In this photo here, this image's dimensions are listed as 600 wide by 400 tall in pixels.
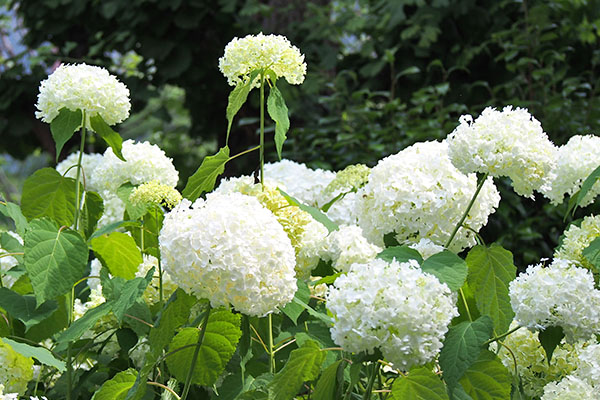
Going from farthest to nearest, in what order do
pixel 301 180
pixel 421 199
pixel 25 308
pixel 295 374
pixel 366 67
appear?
pixel 366 67 < pixel 301 180 < pixel 25 308 < pixel 421 199 < pixel 295 374

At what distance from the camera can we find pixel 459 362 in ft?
3.28

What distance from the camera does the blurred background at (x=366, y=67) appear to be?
406 cm

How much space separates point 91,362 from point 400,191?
814 millimetres

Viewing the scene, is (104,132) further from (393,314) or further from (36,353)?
(393,314)

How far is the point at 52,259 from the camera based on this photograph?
1.26 meters

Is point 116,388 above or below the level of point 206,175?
below

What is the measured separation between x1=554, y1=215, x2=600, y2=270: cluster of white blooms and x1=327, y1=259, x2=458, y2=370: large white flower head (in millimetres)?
399

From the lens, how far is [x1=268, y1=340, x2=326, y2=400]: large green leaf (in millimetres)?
1002

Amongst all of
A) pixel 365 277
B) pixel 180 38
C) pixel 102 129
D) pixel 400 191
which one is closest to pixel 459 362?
pixel 365 277

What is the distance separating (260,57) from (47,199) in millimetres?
556

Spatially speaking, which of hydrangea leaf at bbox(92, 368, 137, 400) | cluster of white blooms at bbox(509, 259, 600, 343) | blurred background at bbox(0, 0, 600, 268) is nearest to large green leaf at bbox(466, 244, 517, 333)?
cluster of white blooms at bbox(509, 259, 600, 343)

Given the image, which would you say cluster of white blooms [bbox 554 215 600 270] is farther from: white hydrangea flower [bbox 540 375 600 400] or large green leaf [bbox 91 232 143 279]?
large green leaf [bbox 91 232 143 279]

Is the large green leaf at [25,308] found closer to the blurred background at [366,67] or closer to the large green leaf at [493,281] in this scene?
the large green leaf at [493,281]

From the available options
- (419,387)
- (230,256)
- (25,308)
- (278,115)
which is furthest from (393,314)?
(25,308)
